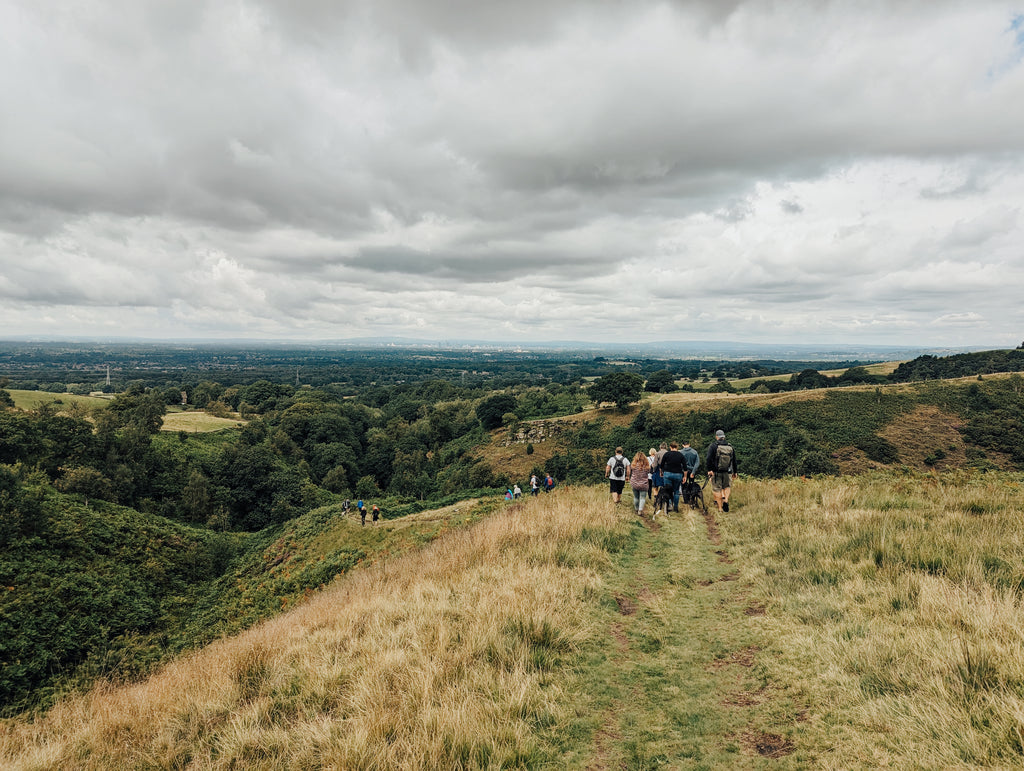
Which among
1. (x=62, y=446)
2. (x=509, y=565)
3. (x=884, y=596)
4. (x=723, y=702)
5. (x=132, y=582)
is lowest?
(x=132, y=582)

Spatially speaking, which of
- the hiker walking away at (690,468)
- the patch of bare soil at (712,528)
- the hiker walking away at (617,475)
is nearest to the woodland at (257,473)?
the hiker walking away at (617,475)

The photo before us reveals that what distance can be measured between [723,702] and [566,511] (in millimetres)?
8742

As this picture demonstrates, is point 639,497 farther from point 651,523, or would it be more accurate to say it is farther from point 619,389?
point 619,389

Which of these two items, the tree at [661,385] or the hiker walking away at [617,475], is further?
the tree at [661,385]

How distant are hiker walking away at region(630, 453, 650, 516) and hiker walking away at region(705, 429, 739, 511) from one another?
76.5 inches

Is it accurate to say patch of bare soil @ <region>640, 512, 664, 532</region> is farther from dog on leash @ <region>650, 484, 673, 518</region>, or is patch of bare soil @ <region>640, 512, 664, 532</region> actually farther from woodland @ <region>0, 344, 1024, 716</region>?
woodland @ <region>0, 344, 1024, 716</region>

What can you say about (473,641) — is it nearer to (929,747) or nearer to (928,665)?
(929,747)

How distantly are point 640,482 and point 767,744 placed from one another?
10.1 metres

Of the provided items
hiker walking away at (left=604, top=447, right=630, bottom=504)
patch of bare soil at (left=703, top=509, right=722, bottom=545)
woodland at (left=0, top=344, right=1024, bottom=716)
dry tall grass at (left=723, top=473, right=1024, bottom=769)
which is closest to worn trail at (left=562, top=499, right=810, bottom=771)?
dry tall grass at (left=723, top=473, right=1024, bottom=769)

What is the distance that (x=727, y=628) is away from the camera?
6562 millimetres

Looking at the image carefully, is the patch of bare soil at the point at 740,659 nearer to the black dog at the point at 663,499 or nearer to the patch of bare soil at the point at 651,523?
the patch of bare soil at the point at 651,523

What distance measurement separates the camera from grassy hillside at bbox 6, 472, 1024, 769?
13.4 ft

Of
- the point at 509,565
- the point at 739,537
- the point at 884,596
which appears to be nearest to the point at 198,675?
the point at 509,565

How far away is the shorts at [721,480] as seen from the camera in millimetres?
13932
